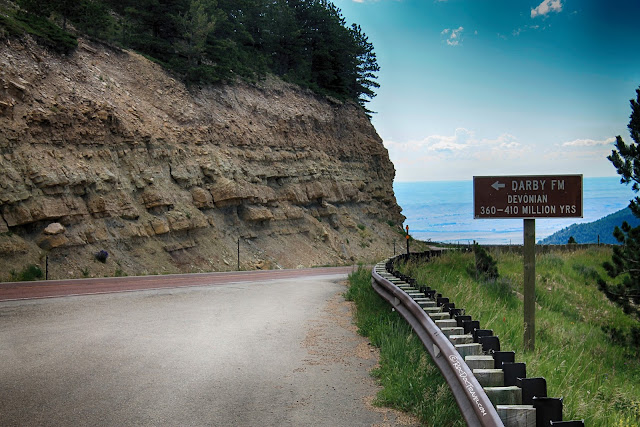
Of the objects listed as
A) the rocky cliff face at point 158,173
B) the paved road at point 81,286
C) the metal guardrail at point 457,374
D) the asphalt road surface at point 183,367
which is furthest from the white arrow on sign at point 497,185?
the rocky cliff face at point 158,173

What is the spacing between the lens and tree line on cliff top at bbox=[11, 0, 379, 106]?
Result: 1352 inches

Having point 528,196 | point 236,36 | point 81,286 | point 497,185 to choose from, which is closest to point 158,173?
point 81,286

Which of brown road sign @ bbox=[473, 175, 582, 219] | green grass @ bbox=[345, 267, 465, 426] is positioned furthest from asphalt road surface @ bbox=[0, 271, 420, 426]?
brown road sign @ bbox=[473, 175, 582, 219]

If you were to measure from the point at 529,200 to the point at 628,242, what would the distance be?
32.4 ft

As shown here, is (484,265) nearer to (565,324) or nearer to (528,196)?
(565,324)

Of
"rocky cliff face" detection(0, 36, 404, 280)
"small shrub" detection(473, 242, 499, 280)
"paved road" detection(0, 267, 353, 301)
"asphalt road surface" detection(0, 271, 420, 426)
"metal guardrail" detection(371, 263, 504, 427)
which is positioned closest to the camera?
"metal guardrail" detection(371, 263, 504, 427)

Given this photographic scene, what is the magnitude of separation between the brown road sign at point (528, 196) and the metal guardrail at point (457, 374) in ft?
7.49

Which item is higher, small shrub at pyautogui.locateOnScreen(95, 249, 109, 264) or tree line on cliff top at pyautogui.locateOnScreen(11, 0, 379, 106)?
tree line on cliff top at pyautogui.locateOnScreen(11, 0, 379, 106)

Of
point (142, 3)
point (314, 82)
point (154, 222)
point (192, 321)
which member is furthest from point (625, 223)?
point (314, 82)

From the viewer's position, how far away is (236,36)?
48.3 metres

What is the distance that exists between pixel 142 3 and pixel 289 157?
14.4 meters

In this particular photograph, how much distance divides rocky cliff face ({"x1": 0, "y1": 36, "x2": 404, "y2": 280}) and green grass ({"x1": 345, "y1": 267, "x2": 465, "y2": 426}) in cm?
1842

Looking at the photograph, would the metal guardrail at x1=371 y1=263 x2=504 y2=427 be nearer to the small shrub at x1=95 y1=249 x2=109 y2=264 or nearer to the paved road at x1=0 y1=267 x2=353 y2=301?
the paved road at x1=0 y1=267 x2=353 y2=301

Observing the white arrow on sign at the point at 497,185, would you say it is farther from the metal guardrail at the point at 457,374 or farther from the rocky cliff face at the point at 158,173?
the rocky cliff face at the point at 158,173
